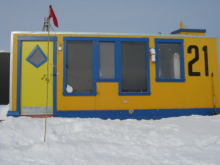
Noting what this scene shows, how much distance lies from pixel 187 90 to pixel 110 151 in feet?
13.0

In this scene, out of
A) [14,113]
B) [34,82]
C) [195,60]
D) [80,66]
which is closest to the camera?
[14,113]

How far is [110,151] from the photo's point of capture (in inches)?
116

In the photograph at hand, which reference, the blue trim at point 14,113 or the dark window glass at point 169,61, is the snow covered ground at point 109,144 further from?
the dark window glass at point 169,61

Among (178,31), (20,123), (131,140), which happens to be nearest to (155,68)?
(178,31)

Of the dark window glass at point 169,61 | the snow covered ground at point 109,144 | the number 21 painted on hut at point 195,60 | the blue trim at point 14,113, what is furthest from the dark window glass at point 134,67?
the blue trim at point 14,113

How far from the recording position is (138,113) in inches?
215

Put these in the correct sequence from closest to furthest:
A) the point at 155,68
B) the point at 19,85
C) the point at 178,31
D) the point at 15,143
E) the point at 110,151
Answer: the point at 110,151, the point at 15,143, the point at 19,85, the point at 155,68, the point at 178,31

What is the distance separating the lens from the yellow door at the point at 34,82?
527 cm

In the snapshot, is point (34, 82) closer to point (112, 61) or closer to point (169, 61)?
point (112, 61)

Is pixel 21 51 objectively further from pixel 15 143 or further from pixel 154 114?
pixel 154 114

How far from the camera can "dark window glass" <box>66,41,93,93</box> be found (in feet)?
17.7

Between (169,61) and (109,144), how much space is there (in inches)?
154

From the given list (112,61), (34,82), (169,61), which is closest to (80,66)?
(112,61)

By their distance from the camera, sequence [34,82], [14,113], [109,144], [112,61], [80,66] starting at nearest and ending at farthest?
[109,144] → [14,113] → [34,82] → [80,66] → [112,61]
